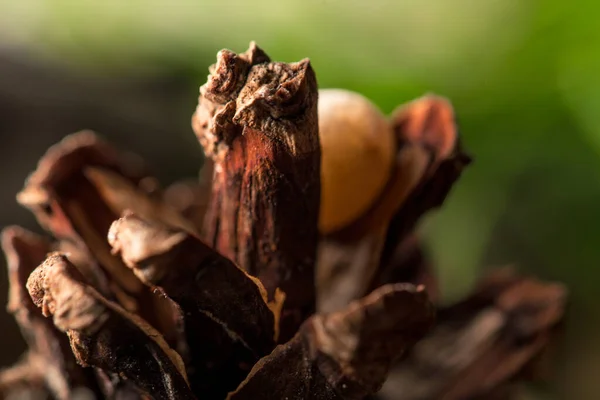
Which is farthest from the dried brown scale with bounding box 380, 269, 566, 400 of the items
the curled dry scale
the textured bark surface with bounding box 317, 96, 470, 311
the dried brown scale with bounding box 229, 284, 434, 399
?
the dried brown scale with bounding box 229, 284, 434, 399

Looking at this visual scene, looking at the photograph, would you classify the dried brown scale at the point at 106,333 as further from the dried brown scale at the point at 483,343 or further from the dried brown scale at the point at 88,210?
the dried brown scale at the point at 483,343

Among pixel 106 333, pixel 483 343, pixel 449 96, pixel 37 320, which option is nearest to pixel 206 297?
pixel 106 333

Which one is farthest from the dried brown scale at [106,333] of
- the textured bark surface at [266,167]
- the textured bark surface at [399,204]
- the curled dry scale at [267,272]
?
the textured bark surface at [399,204]

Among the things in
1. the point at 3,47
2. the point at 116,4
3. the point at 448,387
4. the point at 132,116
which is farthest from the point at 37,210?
the point at 116,4

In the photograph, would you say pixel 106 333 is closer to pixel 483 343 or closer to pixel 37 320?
pixel 37 320

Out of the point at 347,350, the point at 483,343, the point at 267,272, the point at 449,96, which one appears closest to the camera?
the point at 347,350

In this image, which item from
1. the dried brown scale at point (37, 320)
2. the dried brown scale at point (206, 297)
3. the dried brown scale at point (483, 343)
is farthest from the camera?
the dried brown scale at point (483, 343)

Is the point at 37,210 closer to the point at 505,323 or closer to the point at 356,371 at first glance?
the point at 356,371
